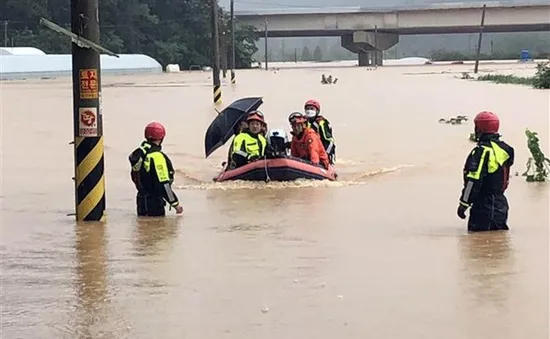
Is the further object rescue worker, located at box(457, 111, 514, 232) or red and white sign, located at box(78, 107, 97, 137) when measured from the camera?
red and white sign, located at box(78, 107, 97, 137)

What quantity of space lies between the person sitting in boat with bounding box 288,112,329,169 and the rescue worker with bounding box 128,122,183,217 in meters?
3.82

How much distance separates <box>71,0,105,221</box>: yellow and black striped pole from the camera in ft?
38.5

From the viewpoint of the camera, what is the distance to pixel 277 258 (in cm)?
1000

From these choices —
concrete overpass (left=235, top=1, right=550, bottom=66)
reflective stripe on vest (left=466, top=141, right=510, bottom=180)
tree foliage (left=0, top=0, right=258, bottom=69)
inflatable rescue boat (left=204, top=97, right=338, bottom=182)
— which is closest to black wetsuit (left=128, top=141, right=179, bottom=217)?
inflatable rescue boat (left=204, top=97, right=338, bottom=182)

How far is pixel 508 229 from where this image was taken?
447 inches

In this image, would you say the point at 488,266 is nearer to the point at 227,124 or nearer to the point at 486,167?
the point at 486,167

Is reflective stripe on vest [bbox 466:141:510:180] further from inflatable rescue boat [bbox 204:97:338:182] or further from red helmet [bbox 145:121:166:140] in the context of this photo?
inflatable rescue boat [bbox 204:97:338:182]

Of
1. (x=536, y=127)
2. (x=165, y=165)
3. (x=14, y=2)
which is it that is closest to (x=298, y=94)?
(x=536, y=127)

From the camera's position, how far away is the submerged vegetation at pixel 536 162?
1570 centimetres

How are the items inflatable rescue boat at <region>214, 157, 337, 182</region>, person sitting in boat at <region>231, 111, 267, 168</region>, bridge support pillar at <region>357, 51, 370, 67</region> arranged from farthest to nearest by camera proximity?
bridge support pillar at <region>357, 51, 370, 67</region>
inflatable rescue boat at <region>214, 157, 337, 182</region>
person sitting in boat at <region>231, 111, 267, 168</region>

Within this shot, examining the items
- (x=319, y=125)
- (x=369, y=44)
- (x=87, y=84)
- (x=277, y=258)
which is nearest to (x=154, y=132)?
(x=87, y=84)

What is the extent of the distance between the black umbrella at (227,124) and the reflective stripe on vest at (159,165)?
13.7 ft

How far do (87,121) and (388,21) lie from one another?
93.3 meters

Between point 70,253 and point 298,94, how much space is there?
3614 centimetres
